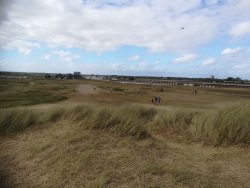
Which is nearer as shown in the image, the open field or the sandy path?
the open field

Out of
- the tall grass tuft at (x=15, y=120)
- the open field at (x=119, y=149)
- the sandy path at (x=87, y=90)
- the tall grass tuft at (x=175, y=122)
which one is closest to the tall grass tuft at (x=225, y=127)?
the open field at (x=119, y=149)

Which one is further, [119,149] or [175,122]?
[175,122]

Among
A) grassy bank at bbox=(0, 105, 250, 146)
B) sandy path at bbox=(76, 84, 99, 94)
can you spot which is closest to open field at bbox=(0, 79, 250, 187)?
grassy bank at bbox=(0, 105, 250, 146)

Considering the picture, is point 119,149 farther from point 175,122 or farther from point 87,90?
point 87,90

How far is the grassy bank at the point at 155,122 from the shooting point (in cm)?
784

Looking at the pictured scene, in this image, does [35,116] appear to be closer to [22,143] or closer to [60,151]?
[22,143]

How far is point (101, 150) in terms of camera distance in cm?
680

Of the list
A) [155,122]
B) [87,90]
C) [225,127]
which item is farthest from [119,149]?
[87,90]

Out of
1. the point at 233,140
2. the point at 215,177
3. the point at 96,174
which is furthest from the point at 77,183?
the point at 233,140

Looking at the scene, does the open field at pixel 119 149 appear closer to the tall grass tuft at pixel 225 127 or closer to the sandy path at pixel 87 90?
the tall grass tuft at pixel 225 127

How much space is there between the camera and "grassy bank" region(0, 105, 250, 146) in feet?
25.7

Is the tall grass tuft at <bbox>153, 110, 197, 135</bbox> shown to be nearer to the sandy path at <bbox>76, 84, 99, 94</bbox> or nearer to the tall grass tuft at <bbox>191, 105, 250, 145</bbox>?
the tall grass tuft at <bbox>191, 105, 250, 145</bbox>

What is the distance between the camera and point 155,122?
1016 centimetres

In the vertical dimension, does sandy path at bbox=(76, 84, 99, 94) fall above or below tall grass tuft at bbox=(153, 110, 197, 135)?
below
